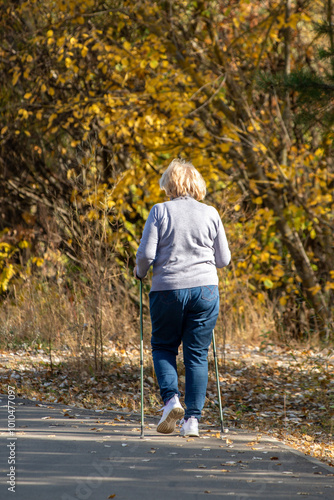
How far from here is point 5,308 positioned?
1076 centimetres

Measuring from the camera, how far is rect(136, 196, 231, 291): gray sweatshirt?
4520 mm

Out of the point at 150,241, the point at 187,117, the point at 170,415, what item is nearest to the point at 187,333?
the point at 170,415

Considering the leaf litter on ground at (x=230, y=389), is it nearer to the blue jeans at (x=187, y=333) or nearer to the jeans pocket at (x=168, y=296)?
the blue jeans at (x=187, y=333)

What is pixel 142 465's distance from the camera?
391cm

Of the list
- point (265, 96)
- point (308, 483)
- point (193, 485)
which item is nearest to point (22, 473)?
point (193, 485)

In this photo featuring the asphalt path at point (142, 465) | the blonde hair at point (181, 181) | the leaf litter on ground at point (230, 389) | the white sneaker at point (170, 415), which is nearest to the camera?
the asphalt path at point (142, 465)

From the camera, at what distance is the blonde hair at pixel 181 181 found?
15.3ft

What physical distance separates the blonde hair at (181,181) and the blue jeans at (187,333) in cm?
67

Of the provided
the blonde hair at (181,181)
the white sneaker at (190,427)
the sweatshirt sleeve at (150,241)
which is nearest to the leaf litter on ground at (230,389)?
the white sneaker at (190,427)

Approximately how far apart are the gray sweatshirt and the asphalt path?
1056mm

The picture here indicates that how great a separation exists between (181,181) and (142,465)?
1873 mm

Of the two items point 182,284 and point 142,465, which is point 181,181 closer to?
point 182,284

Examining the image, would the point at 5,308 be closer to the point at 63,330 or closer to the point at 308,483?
the point at 63,330

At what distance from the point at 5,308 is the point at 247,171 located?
4.32m
